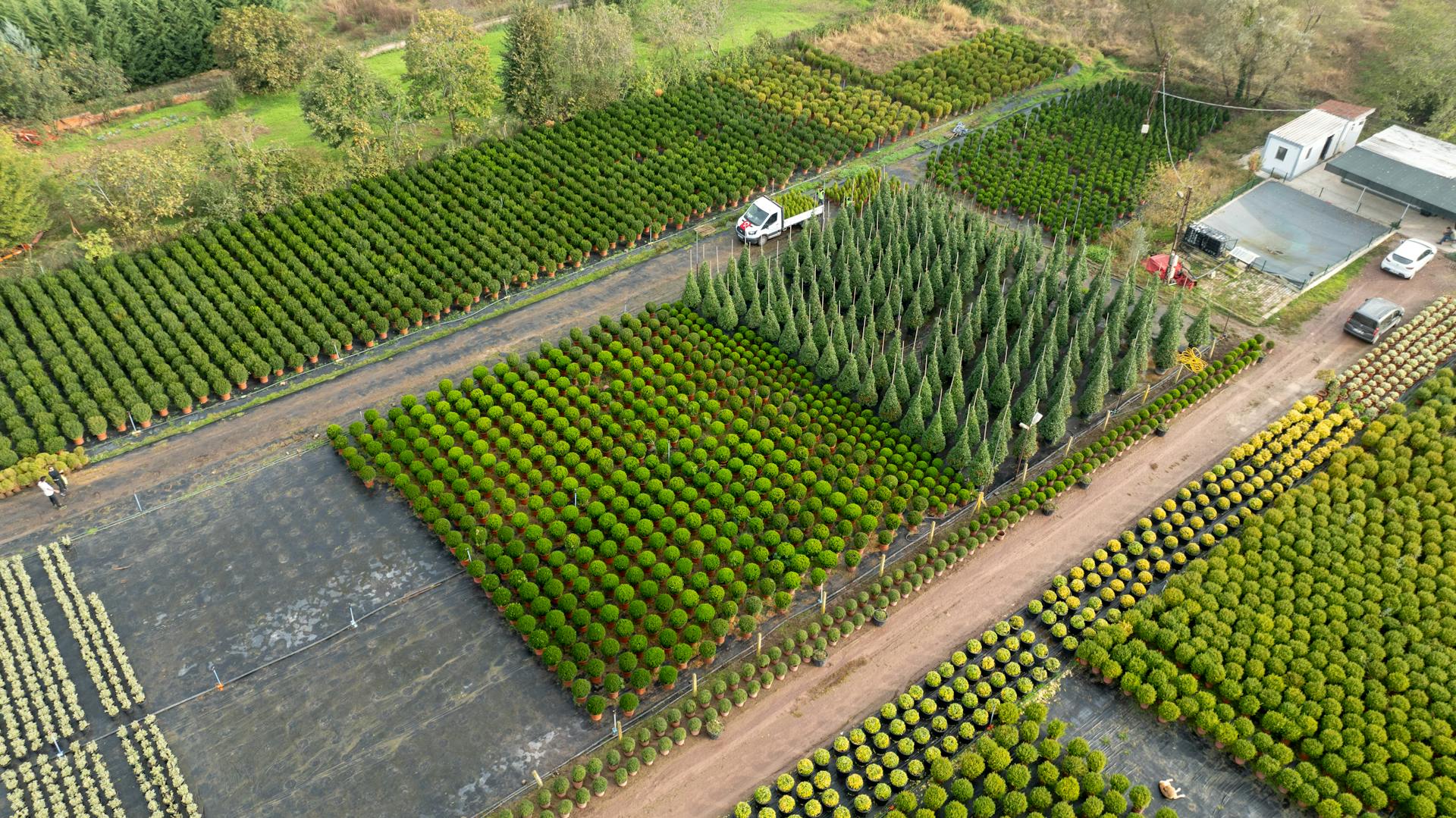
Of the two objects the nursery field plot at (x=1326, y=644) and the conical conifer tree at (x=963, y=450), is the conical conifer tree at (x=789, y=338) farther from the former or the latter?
the nursery field plot at (x=1326, y=644)

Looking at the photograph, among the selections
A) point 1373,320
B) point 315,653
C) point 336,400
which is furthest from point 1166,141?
point 315,653

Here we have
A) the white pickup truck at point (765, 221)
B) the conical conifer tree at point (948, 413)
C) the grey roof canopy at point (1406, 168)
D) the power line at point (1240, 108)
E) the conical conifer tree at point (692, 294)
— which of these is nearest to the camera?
the conical conifer tree at point (948, 413)

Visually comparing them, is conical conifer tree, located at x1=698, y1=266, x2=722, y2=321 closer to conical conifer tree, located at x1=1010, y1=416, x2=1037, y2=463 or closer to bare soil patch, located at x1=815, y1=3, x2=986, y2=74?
conical conifer tree, located at x1=1010, y1=416, x2=1037, y2=463

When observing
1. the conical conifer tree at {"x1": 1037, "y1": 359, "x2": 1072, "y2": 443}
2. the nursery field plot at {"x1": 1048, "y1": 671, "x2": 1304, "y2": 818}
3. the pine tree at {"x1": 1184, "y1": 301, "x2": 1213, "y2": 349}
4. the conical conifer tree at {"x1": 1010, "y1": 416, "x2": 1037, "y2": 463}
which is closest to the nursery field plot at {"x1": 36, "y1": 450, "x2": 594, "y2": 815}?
the nursery field plot at {"x1": 1048, "y1": 671, "x2": 1304, "y2": 818}

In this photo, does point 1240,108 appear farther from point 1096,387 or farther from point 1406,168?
point 1096,387

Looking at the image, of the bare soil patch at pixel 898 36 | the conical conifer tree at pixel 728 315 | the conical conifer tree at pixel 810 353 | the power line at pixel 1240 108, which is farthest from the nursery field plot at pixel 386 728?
the power line at pixel 1240 108

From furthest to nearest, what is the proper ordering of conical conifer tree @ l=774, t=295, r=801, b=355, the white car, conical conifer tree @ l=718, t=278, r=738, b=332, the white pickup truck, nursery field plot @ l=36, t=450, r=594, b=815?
the white pickup truck
the white car
conical conifer tree @ l=718, t=278, r=738, b=332
conical conifer tree @ l=774, t=295, r=801, b=355
nursery field plot @ l=36, t=450, r=594, b=815

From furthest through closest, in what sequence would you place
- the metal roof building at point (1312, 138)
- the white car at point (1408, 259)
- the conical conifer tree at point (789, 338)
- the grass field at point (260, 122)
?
1. the grass field at point (260, 122)
2. the metal roof building at point (1312, 138)
3. the white car at point (1408, 259)
4. the conical conifer tree at point (789, 338)
